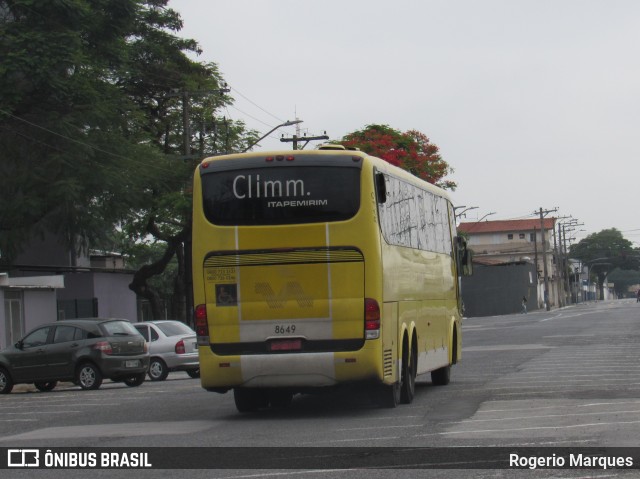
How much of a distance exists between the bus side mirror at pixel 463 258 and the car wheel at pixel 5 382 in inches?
420

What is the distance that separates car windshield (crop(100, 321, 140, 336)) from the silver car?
8.15 ft

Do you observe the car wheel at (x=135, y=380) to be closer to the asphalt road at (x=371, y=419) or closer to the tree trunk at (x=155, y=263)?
the asphalt road at (x=371, y=419)

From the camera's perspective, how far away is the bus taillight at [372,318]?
51.1ft

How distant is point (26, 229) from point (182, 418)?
18761 mm

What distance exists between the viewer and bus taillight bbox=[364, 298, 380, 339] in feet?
51.1

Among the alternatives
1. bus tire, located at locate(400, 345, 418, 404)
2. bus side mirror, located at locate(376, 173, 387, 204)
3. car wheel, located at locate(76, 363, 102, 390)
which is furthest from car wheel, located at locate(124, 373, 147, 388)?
bus side mirror, located at locate(376, 173, 387, 204)

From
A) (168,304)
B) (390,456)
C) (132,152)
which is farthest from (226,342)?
(168,304)

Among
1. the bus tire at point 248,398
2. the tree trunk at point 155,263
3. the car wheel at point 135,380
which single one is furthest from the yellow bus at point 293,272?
the tree trunk at point 155,263

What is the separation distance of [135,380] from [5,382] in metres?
2.96

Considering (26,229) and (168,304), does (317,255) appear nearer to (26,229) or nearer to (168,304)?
(26,229)

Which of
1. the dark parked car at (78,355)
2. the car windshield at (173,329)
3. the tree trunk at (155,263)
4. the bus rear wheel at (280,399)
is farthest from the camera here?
the tree trunk at (155,263)

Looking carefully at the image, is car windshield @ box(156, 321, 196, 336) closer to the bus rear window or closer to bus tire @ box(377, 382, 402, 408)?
bus tire @ box(377, 382, 402, 408)

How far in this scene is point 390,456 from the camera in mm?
11484

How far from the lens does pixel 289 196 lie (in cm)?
1588
